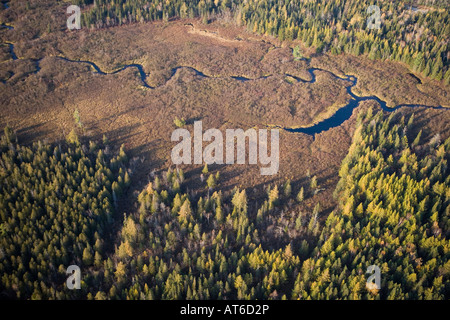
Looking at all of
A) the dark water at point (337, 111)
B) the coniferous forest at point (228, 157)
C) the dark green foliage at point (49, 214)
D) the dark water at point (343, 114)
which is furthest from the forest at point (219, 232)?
the dark water at point (337, 111)

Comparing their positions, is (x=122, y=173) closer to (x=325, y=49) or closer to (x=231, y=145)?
(x=231, y=145)

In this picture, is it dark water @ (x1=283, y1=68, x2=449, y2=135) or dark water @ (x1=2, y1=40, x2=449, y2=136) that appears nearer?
dark water @ (x1=283, y1=68, x2=449, y2=135)

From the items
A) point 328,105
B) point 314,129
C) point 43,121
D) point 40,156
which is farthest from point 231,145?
point 43,121

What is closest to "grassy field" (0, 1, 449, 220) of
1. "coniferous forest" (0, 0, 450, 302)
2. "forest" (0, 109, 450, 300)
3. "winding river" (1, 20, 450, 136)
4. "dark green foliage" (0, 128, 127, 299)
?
"coniferous forest" (0, 0, 450, 302)

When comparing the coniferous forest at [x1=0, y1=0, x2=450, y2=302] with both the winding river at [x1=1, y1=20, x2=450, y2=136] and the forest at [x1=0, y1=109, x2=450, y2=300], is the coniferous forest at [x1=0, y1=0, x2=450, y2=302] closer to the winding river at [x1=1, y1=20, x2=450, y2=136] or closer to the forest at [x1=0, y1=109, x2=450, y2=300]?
the forest at [x1=0, y1=109, x2=450, y2=300]

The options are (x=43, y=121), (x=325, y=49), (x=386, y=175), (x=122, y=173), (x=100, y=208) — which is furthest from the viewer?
(x=325, y=49)

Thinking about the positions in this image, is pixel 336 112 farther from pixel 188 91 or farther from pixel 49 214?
pixel 49 214
